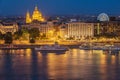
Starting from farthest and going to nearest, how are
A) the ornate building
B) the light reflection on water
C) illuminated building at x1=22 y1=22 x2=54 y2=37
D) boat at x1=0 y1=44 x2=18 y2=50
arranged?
the ornate building < illuminated building at x1=22 y1=22 x2=54 y2=37 < boat at x1=0 y1=44 x2=18 y2=50 < the light reflection on water

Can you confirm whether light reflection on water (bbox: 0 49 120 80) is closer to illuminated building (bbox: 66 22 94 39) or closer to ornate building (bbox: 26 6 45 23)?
illuminated building (bbox: 66 22 94 39)

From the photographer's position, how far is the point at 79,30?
4591 cm

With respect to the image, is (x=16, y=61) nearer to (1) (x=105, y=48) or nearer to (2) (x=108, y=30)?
(1) (x=105, y=48)

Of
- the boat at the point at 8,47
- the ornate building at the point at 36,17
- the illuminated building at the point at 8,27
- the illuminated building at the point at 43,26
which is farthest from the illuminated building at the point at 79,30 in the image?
the boat at the point at 8,47

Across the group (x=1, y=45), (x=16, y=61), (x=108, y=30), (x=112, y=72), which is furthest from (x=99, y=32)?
(x=112, y=72)

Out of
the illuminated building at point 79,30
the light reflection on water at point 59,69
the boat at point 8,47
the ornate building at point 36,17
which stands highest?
the ornate building at point 36,17

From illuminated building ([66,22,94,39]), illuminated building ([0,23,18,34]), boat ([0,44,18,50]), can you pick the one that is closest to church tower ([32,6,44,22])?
illuminated building ([0,23,18,34])

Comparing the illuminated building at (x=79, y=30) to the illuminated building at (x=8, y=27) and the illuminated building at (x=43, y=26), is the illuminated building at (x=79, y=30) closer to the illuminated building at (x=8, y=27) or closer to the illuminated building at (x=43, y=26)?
the illuminated building at (x=43, y=26)

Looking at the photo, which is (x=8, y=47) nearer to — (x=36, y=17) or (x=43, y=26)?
(x=43, y=26)

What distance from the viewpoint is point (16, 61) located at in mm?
→ 25797

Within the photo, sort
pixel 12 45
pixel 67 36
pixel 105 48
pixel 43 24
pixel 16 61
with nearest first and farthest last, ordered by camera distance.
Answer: pixel 16 61
pixel 105 48
pixel 12 45
pixel 67 36
pixel 43 24

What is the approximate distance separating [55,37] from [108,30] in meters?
3.68

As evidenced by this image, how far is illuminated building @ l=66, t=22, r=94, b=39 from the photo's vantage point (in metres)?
45.6

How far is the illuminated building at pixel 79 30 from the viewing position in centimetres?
4559
